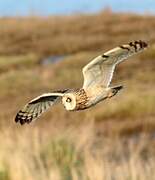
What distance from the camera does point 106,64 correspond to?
178cm

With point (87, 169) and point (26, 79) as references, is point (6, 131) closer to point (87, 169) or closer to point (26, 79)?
point (87, 169)

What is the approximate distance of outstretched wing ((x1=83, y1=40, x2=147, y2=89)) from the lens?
1738mm

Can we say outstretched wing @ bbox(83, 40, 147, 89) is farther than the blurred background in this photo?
No

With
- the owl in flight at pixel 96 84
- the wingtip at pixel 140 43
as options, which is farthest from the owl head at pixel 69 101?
the wingtip at pixel 140 43

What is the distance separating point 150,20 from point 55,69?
387 inches

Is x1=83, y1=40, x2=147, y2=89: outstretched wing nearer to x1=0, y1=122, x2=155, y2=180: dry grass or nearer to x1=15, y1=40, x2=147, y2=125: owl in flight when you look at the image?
x1=15, y1=40, x2=147, y2=125: owl in flight

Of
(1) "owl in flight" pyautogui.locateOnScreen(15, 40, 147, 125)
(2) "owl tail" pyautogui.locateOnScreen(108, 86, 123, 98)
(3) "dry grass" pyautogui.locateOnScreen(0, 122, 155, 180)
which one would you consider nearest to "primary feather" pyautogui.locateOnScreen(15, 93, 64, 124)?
(1) "owl in flight" pyautogui.locateOnScreen(15, 40, 147, 125)

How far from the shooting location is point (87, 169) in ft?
22.3

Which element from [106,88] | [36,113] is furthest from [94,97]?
[36,113]


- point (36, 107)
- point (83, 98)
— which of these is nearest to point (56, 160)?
point (36, 107)

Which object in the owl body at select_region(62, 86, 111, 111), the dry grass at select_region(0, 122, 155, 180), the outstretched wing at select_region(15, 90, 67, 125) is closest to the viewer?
the owl body at select_region(62, 86, 111, 111)

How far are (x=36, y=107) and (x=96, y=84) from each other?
202mm

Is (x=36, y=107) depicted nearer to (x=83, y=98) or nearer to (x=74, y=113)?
(x=83, y=98)

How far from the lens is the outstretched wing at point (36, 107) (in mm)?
1835
